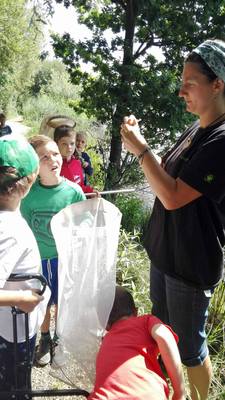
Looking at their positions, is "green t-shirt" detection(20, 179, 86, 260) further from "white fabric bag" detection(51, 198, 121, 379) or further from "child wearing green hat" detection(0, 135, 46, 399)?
"child wearing green hat" detection(0, 135, 46, 399)

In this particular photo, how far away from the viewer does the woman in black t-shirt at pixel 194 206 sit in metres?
1.55

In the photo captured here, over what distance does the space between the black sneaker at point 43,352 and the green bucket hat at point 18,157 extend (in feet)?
4.53

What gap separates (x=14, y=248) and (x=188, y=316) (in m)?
0.81

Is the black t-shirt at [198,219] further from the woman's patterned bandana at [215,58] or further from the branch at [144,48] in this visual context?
the branch at [144,48]

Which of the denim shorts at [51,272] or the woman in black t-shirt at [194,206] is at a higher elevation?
the woman in black t-shirt at [194,206]

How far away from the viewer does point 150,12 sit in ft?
17.6

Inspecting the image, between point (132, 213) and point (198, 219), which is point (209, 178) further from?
point (132, 213)

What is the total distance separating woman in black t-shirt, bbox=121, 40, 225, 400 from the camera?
155 centimetres

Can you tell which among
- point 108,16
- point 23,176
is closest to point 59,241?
point 23,176

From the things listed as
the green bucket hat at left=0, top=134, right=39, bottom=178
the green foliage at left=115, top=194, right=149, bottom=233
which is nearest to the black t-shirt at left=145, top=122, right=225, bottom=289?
the green bucket hat at left=0, top=134, right=39, bottom=178

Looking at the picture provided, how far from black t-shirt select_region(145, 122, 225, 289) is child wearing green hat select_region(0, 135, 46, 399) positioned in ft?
1.87

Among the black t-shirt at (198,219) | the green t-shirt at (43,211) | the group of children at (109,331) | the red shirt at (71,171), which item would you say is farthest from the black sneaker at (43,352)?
the red shirt at (71,171)

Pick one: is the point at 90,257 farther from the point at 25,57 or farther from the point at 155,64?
the point at 25,57

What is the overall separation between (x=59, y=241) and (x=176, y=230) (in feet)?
1.60
